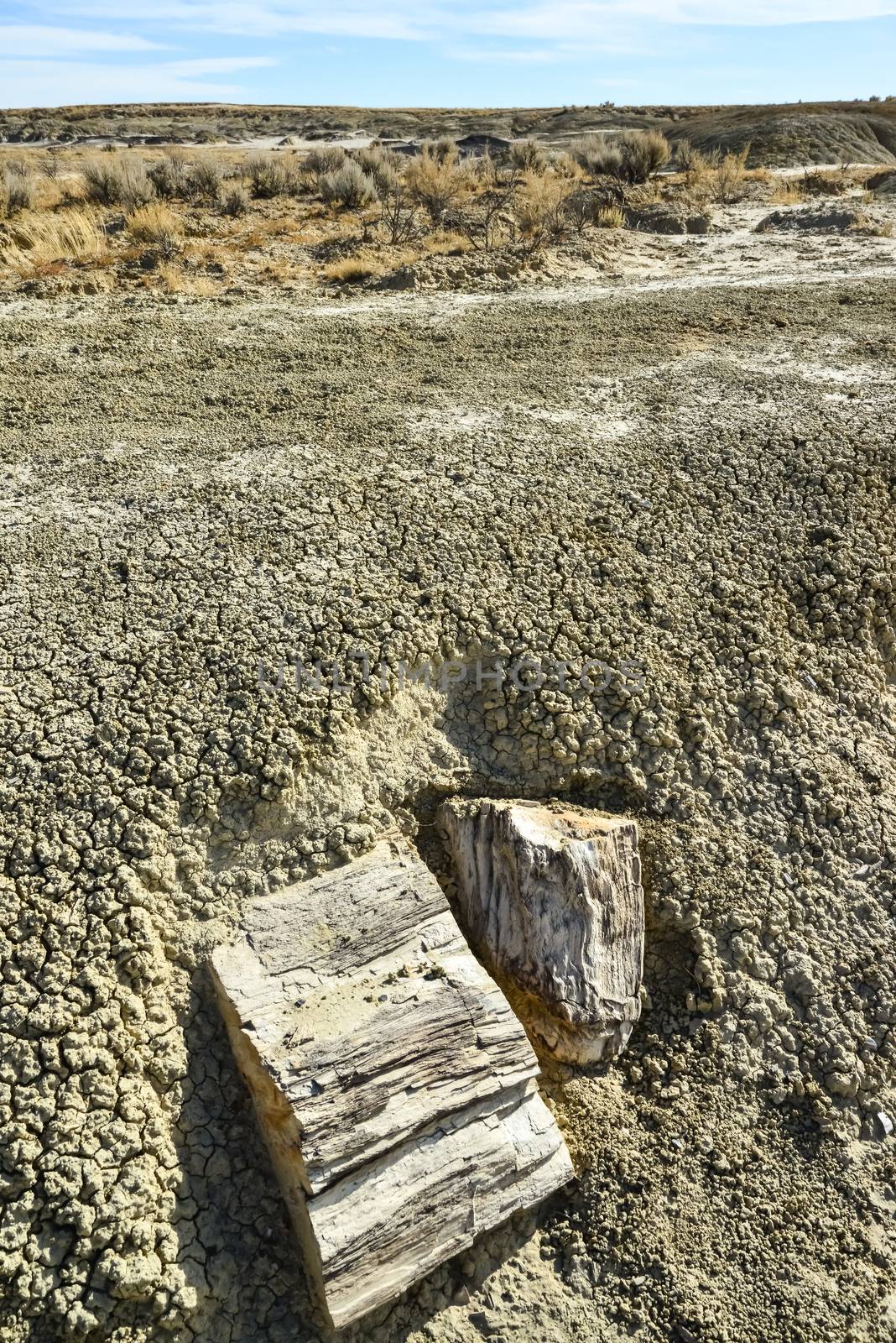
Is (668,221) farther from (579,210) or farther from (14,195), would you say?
(14,195)

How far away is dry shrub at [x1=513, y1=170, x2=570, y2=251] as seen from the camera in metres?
9.20

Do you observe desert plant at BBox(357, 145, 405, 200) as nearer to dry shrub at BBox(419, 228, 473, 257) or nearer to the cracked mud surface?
dry shrub at BBox(419, 228, 473, 257)

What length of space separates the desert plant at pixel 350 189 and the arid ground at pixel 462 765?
20.5 feet

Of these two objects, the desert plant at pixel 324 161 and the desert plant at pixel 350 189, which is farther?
the desert plant at pixel 324 161

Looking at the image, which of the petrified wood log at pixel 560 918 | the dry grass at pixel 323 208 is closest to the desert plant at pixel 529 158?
the dry grass at pixel 323 208

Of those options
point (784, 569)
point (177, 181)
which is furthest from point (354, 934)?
point (177, 181)

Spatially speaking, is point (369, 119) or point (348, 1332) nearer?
point (348, 1332)

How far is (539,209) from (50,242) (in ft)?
16.5

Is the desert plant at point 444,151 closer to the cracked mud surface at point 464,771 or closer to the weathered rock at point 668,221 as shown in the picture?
the weathered rock at point 668,221

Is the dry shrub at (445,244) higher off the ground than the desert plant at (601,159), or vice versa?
the desert plant at (601,159)

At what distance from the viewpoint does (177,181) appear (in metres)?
11.3

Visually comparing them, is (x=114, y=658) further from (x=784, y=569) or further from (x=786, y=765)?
(x=784, y=569)

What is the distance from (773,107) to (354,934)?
30499 mm

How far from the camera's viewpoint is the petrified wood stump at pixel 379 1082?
2455 mm
